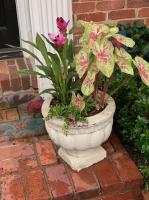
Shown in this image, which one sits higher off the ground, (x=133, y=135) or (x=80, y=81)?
(x=80, y=81)

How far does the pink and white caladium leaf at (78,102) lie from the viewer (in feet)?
6.26

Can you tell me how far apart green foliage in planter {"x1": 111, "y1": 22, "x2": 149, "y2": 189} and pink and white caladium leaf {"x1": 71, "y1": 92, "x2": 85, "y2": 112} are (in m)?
0.33

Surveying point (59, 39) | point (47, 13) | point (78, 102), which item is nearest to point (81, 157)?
point (78, 102)

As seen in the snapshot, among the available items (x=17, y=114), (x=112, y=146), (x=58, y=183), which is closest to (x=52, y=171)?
(x=58, y=183)

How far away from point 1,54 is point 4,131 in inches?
33.7

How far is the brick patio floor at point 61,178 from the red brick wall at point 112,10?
102 centimetres

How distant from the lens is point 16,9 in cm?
298

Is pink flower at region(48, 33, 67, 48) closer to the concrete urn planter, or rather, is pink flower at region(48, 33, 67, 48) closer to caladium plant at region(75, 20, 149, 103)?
caladium plant at region(75, 20, 149, 103)

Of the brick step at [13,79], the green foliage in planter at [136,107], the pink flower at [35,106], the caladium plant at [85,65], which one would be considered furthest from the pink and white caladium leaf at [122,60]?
the brick step at [13,79]

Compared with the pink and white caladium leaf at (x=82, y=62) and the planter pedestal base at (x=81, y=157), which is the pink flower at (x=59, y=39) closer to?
the pink and white caladium leaf at (x=82, y=62)

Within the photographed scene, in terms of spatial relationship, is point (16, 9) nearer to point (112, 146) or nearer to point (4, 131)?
point (4, 131)

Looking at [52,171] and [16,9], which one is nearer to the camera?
[52,171]

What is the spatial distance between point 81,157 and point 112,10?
1.19 m

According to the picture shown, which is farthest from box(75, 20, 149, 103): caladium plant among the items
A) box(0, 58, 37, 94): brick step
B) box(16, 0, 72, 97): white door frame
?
box(0, 58, 37, 94): brick step
